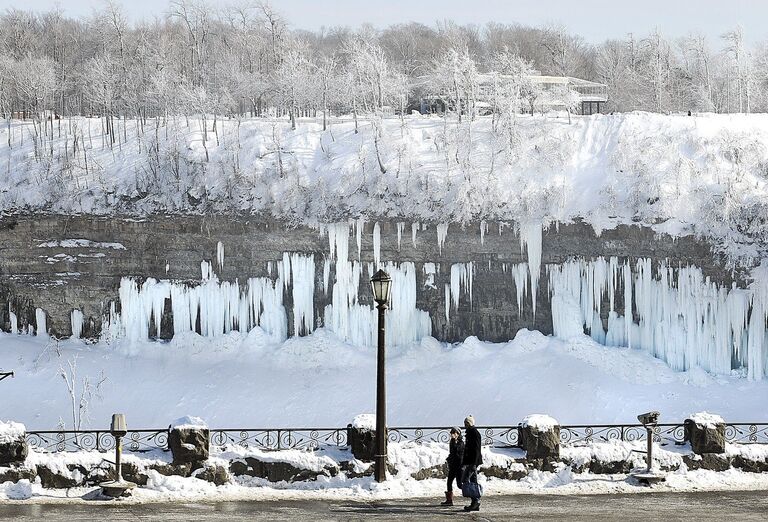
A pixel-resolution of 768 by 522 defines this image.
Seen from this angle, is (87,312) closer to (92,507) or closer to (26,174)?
(26,174)

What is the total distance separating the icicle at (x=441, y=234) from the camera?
4994 cm

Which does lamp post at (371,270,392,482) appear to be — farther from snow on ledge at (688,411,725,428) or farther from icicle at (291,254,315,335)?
icicle at (291,254,315,335)

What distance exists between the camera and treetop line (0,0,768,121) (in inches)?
2504

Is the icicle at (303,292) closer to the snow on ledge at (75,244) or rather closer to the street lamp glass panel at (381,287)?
the snow on ledge at (75,244)

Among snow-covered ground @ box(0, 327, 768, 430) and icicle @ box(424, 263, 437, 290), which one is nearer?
snow-covered ground @ box(0, 327, 768, 430)

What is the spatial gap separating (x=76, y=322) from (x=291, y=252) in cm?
918

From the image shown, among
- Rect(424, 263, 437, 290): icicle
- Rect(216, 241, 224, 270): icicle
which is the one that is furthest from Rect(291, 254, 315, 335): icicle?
Rect(424, 263, 437, 290): icicle

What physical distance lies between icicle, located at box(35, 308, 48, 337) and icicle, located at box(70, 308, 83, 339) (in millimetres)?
1123

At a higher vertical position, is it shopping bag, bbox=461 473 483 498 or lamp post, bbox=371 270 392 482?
lamp post, bbox=371 270 392 482

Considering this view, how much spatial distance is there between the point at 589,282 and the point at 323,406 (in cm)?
1105

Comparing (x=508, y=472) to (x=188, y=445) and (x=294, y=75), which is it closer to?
(x=188, y=445)

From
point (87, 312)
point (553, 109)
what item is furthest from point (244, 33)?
point (87, 312)

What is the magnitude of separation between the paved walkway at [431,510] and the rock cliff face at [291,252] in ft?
92.8

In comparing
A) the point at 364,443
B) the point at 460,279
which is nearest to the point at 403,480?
the point at 364,443
